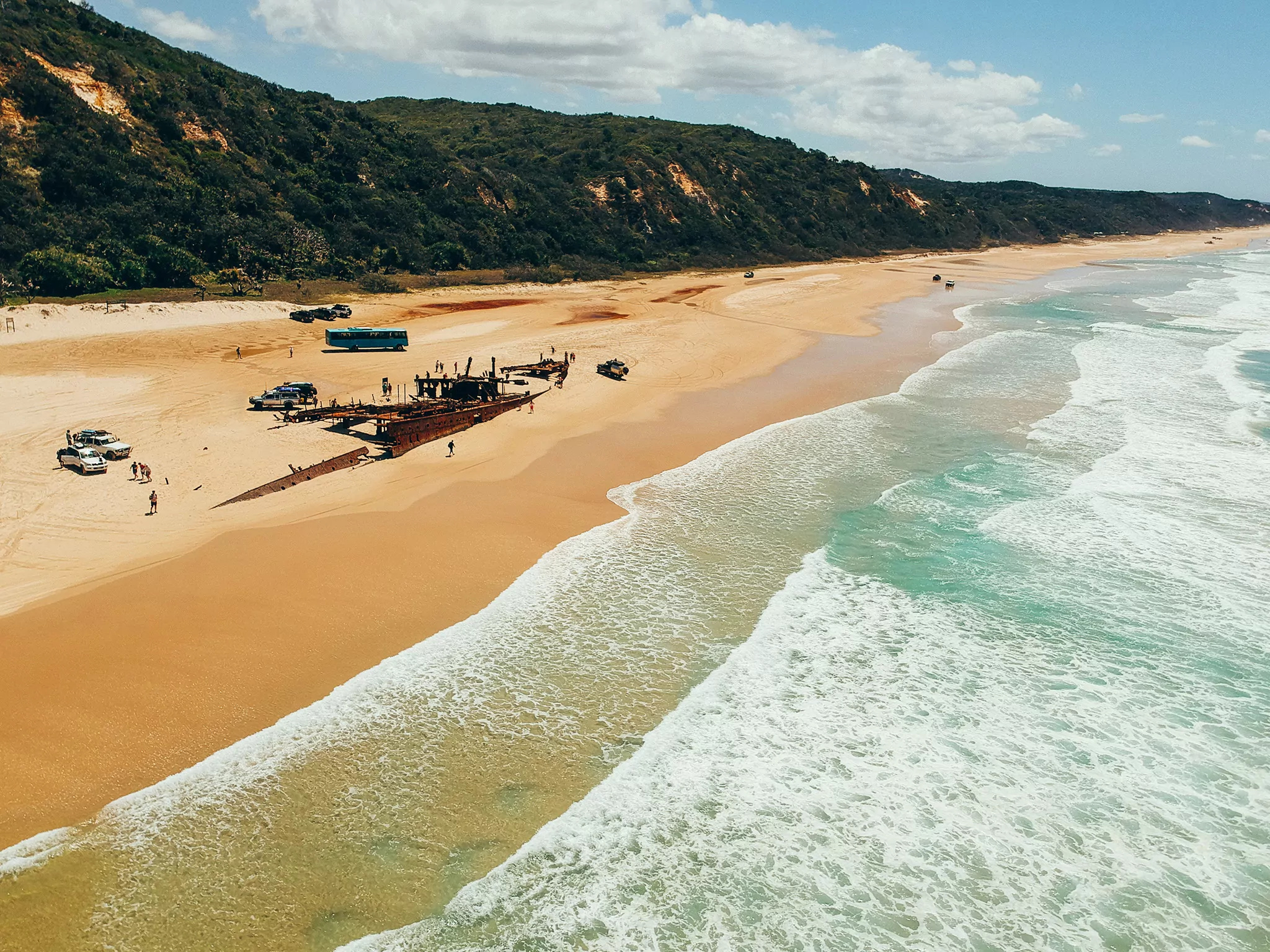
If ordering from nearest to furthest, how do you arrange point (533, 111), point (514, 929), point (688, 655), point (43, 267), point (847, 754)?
point (514, 929) < point (847, 754) < point (688, 655) < point (43, 267) < point (533, 111)

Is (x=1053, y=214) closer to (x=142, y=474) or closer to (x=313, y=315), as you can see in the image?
(x=313, y=315)

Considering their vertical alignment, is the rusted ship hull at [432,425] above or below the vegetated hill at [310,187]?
below

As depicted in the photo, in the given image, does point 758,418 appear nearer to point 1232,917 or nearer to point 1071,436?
point 1071,436

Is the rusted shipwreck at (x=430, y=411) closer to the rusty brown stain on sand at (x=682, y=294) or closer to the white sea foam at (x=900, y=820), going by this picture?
the white sea foam at (x=900, y=820)

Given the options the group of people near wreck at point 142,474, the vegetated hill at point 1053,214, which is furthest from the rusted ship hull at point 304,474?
the vegetated hill at point 1053,214

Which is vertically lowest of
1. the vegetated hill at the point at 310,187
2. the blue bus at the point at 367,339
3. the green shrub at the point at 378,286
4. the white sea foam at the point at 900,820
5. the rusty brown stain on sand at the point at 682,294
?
the white sea foam at the point at 900,820

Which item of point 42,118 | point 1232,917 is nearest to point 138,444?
point 1232,917
